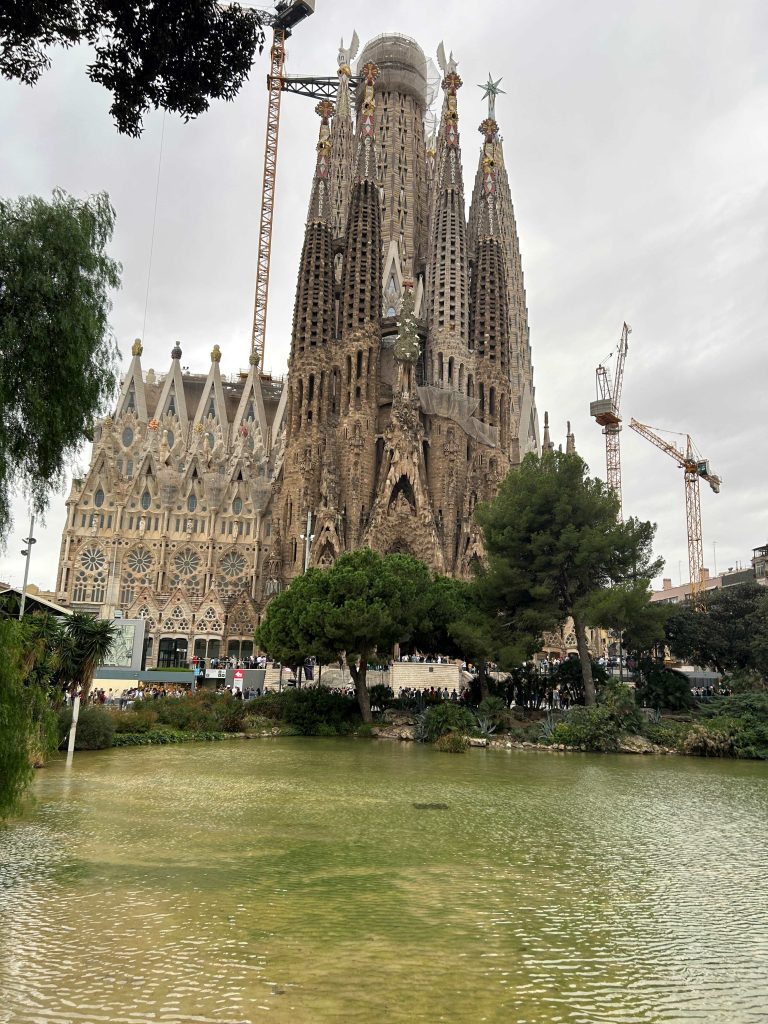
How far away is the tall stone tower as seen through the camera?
170 ft

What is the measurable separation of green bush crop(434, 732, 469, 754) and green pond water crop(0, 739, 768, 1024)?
799 cm

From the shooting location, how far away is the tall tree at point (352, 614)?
90.0 ft

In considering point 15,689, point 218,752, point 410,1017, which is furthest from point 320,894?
point 218,752

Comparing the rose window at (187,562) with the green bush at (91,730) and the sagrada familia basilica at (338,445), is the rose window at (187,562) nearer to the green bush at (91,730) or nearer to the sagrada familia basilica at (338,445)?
the sagrada familia basilica at (338,445)

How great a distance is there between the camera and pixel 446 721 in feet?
84.9

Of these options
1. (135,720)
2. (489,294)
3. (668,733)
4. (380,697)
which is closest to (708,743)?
(668,733)

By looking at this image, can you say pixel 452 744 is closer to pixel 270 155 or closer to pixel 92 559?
pixel 92 559

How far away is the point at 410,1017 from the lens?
17.8ft

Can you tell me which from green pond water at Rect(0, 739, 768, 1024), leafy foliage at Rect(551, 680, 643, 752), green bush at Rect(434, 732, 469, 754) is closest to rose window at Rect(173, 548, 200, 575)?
leafy foliage at Rect(551, 680, 643, 752)

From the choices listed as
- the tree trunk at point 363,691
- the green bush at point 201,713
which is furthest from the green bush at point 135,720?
the tree trunk at point 363,691

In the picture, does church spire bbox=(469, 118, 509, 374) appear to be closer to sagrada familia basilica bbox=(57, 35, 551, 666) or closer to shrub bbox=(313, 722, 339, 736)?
sagrada familia basilica bbox=(57, 35, 551, 666)

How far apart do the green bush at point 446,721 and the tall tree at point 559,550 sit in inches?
165

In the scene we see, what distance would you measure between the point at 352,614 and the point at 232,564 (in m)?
34.2

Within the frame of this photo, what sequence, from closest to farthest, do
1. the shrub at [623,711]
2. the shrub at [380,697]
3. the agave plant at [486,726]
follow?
the shrub at [623,711] < the agave plant at [486,726] < the shrub at [380,697]
